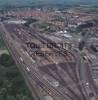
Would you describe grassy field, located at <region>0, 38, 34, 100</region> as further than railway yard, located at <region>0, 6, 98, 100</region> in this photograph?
No

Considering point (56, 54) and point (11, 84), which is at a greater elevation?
point (11, 84)

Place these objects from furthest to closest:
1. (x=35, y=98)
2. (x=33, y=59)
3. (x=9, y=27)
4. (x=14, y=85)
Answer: (x=9, y=27) < (x=33, y=59) < (x=14, y=85) < (x=35, y=98)

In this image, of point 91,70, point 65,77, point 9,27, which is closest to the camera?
point 65,77

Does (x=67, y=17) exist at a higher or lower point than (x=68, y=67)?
lower

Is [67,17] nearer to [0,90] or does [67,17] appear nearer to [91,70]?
[91,70]

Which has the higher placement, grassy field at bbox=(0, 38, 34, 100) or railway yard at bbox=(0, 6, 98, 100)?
grassy field at bbox=(0, 38, 34, 100)

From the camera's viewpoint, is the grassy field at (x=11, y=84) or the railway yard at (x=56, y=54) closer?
the grassy field at (x=11, y=84)

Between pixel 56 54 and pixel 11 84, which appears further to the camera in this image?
pixel 56 54

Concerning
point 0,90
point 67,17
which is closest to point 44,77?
point 0,90
